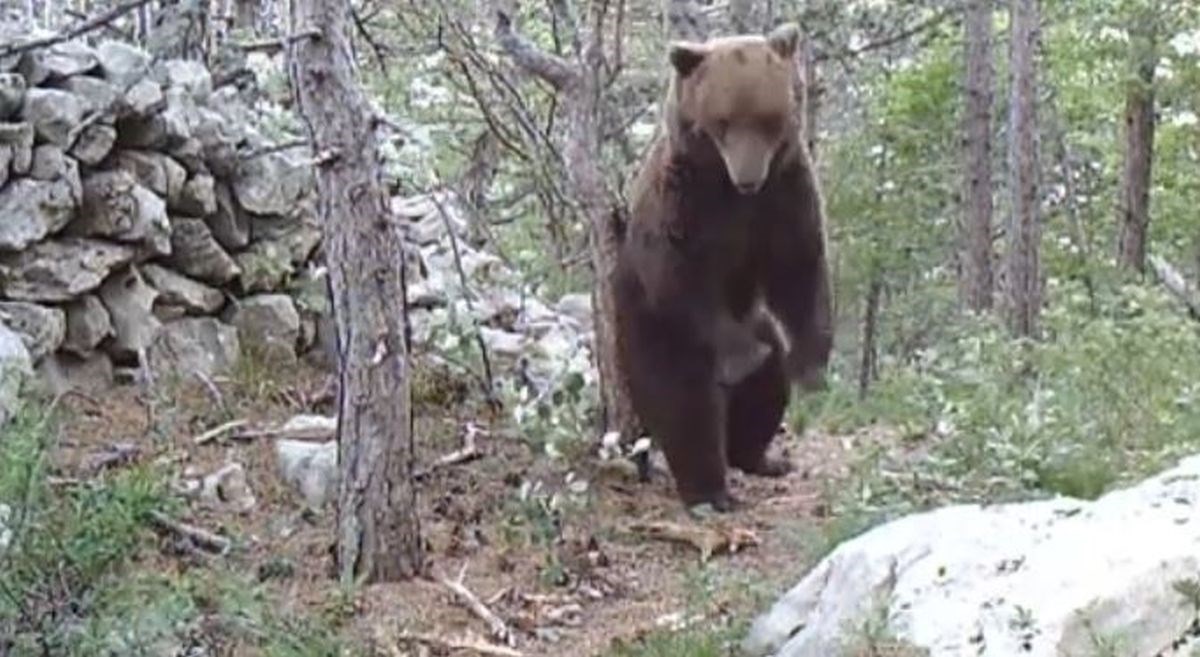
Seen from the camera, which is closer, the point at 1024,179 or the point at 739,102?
the point at 739,102

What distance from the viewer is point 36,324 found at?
6.79 m

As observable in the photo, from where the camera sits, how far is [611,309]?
21.5ft

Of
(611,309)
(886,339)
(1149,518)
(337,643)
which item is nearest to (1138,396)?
(611,309)

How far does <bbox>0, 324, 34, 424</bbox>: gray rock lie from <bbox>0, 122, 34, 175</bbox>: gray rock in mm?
748

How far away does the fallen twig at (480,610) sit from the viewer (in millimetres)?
4969

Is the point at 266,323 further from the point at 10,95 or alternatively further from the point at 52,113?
the point at 10,95

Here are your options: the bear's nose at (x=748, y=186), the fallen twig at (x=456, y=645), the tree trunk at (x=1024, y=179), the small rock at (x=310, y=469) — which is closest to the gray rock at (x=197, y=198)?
the small rock at (x=310, y=469)

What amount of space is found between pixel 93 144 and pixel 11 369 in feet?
8.75

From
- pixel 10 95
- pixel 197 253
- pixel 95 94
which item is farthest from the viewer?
pixel 197 253

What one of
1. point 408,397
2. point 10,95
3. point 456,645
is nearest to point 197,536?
point 408,397

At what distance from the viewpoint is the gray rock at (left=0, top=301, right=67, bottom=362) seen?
263 inches

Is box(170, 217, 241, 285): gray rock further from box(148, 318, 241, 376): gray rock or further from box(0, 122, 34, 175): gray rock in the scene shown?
box(0, 122, 34, 175): gray rock

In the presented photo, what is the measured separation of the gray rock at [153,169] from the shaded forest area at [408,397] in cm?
2

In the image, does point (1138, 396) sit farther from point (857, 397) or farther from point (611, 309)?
point (857, 397)
